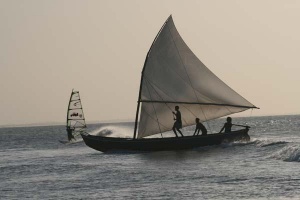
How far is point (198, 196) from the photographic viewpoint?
85.4 ft

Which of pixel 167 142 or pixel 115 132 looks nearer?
pixel 167 142

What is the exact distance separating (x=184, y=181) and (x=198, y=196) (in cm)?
481

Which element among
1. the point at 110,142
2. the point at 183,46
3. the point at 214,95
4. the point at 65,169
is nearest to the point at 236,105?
the point at 214,95

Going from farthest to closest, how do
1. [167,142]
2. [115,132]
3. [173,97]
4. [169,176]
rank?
[115,132], [173,97], [167,142], [169,176]

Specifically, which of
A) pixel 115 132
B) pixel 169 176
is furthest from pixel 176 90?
pixel 115 132

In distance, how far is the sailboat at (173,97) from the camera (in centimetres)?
4912

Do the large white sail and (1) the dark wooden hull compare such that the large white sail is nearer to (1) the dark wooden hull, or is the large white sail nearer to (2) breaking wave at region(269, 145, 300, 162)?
(1) the dark wooden hull

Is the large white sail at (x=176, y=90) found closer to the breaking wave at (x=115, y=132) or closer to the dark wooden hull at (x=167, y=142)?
the dark wooden hull at (x=167, y=142)

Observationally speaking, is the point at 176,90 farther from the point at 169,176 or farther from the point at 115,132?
the point at 115,132

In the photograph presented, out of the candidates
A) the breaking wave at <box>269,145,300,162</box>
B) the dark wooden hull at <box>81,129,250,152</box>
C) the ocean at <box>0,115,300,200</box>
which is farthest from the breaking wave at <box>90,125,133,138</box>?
the breaking wave at <box>269,145,300,162</box>

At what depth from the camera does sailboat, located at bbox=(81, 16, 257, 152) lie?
4912cm

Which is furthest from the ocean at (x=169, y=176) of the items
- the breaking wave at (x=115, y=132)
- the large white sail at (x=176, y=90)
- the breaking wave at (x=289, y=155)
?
the breaking wave at (x=115, y=132)

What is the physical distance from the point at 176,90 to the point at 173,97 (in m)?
0.57

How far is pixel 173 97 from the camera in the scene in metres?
50.1
